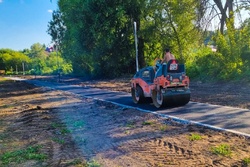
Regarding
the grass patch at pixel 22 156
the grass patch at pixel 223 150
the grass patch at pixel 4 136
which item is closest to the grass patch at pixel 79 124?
the grass patch at pixel 4 136

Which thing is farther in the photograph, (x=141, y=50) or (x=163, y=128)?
(x=141, y=50)

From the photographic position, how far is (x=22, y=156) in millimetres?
5766

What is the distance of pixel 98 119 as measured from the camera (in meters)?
9.42

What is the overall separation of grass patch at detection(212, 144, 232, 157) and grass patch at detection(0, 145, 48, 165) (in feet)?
11.0

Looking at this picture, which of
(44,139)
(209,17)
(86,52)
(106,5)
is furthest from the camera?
(86,52)

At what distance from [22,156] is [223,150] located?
4040mm

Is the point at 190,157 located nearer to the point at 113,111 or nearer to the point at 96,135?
the point at 96,135

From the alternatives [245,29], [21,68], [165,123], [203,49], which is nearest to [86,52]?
[203,49]

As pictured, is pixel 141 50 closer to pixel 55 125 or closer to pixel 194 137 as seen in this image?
pixel 55 125

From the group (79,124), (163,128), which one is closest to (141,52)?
(79,124)

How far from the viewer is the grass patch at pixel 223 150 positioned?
5172mm

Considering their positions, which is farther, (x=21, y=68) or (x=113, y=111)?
(x=21, y=68)

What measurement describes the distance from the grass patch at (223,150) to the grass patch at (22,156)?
11.0 ft

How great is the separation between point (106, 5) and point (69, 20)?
577 centimetres
